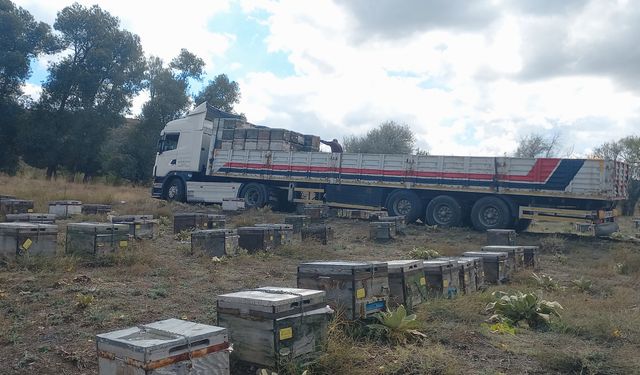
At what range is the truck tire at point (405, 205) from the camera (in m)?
21.0

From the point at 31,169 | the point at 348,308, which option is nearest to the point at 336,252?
the point at 348,308

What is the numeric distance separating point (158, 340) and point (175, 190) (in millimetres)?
23563

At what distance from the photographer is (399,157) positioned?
21.3 m

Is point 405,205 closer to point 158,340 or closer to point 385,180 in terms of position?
point 385,180

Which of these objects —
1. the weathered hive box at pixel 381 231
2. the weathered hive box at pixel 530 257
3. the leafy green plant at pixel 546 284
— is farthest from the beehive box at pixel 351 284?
the weathered hive box at pixel 381 231

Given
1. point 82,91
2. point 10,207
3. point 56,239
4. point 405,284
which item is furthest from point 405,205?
point 82,91

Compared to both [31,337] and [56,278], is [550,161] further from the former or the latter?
[31,337]

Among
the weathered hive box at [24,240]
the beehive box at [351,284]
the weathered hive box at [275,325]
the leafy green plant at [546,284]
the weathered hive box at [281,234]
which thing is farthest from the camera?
the weathered hive box at [281,234]

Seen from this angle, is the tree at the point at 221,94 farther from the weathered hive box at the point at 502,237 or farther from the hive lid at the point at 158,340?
the hive lid at the point at 158,340

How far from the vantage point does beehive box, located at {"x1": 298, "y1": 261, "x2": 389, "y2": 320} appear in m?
6.41

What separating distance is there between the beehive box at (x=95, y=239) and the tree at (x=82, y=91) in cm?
3092

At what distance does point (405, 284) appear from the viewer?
24.1ft

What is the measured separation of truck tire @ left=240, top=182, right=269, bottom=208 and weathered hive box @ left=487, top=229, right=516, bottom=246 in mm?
11614

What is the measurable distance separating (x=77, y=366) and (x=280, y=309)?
2.11 meters
